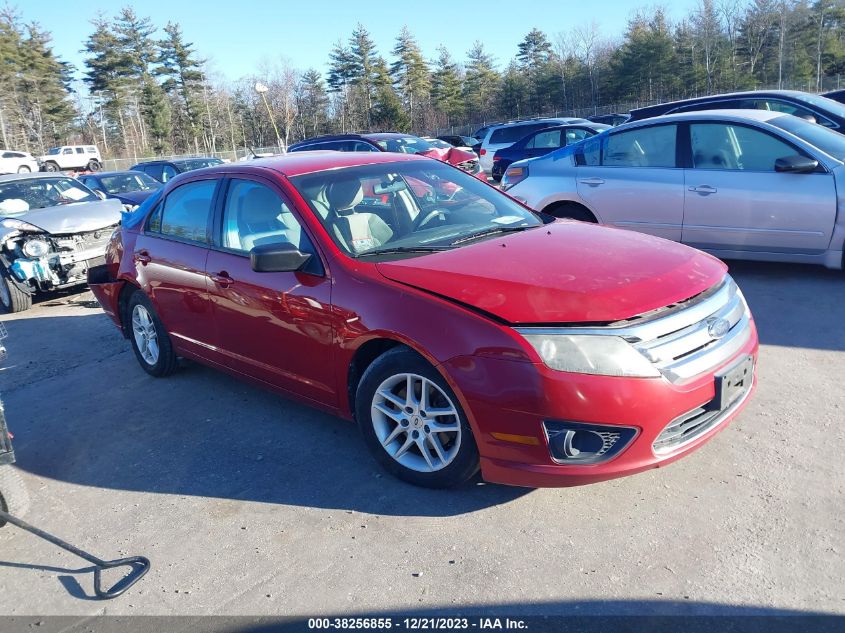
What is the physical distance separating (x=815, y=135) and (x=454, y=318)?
5.36m

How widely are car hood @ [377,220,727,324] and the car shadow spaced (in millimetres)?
1837

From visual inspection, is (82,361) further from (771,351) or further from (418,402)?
(771,351)

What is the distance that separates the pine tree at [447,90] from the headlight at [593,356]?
58.8 meters

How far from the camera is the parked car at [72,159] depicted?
137ft

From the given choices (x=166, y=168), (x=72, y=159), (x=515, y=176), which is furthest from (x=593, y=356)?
(x=72, y=159)

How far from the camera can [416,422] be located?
3225 millimetres

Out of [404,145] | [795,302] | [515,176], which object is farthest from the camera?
[404,145]

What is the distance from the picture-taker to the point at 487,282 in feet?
10.1

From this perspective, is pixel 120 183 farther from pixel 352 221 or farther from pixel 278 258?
pixel 278 258

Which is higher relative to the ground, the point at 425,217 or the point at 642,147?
the point at 642,147

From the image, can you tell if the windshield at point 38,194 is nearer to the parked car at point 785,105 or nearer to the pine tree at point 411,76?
the parked car at point 785,105

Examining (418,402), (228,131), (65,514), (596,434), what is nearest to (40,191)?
(65,514)

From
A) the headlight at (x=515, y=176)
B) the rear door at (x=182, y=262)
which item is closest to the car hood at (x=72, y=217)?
the rear door at (x=182, y=262)

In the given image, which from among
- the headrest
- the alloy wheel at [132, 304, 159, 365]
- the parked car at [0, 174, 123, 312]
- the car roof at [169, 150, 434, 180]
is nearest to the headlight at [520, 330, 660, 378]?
the headrest
